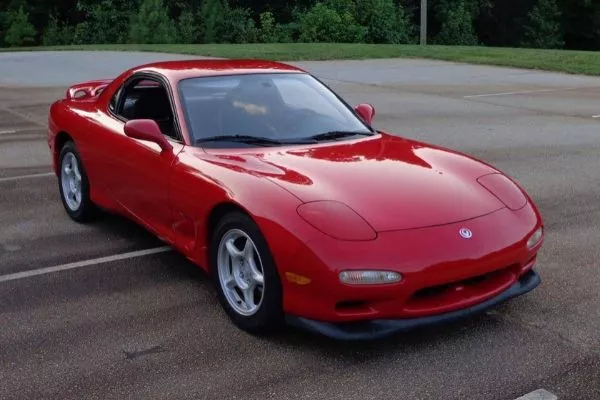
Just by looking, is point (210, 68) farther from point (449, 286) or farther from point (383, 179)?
point (449, 286)

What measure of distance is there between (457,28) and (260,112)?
49.3 m

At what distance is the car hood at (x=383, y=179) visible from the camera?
4.05 m

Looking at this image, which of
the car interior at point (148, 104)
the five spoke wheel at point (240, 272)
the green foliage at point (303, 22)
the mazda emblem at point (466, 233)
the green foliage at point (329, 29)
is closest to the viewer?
the mazda emblem at point (466, 233)

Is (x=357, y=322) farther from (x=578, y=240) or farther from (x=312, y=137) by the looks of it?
(x=578, y=240)

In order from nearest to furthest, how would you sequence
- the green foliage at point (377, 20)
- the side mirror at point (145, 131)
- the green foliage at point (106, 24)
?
the side mirror at point (145, 131) < the green foliage at point (377, 20) < the green foliage at point (106, 24)

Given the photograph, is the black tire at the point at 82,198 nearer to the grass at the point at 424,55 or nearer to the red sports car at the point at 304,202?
the red sports car at the point at 304,202

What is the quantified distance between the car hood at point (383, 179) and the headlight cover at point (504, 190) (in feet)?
0.14

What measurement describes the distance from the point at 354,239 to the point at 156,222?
1.71 metres

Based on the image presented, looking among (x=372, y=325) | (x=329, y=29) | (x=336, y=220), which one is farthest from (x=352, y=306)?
(x=329, y=29)

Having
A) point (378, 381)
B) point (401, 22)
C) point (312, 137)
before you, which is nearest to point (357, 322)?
point (378, 381)

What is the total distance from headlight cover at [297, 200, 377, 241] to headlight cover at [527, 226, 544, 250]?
0.93 metres

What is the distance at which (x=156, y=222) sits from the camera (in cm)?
507

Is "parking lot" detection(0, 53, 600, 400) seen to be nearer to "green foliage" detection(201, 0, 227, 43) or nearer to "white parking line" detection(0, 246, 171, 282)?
"white parking line" detection(0, 246, 171, 282)

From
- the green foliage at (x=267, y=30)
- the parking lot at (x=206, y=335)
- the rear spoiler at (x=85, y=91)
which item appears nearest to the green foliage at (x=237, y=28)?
the green foliage at (x=267, y=30)
